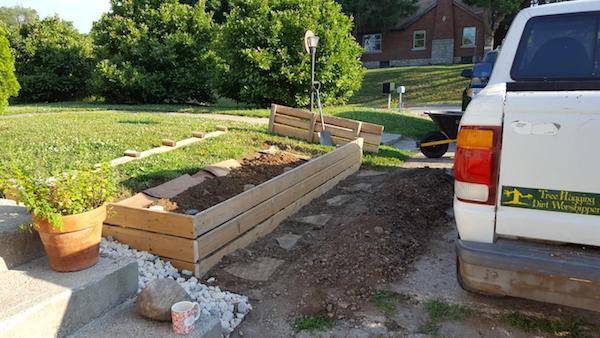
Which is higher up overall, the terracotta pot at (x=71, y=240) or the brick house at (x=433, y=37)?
the brick house at (x=433, y=37)

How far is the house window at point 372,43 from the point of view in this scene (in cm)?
3894

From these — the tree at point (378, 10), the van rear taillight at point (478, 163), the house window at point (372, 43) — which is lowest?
the van rear taillight at point (478, 163)

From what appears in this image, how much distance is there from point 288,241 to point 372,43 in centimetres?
3741

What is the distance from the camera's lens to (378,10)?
34.2m

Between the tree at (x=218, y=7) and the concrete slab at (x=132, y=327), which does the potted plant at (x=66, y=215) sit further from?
the tree at (x=218, y=7)

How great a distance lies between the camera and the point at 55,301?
244 centimetres

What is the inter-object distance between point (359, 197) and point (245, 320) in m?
2.76

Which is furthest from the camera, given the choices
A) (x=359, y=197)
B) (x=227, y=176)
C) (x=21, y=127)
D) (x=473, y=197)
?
(x=21, y=127)

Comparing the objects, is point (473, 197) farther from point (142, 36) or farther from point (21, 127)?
point (142, 36)

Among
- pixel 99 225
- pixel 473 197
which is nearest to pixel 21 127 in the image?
pixel 99 225

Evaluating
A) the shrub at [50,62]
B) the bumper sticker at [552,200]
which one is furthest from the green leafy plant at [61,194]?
the shrub at [50,62]

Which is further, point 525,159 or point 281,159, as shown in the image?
point 281,159

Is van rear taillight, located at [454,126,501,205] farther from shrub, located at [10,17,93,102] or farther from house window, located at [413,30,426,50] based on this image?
house window, located at [413,30,426,50]

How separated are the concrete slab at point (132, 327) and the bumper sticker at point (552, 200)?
181cm
